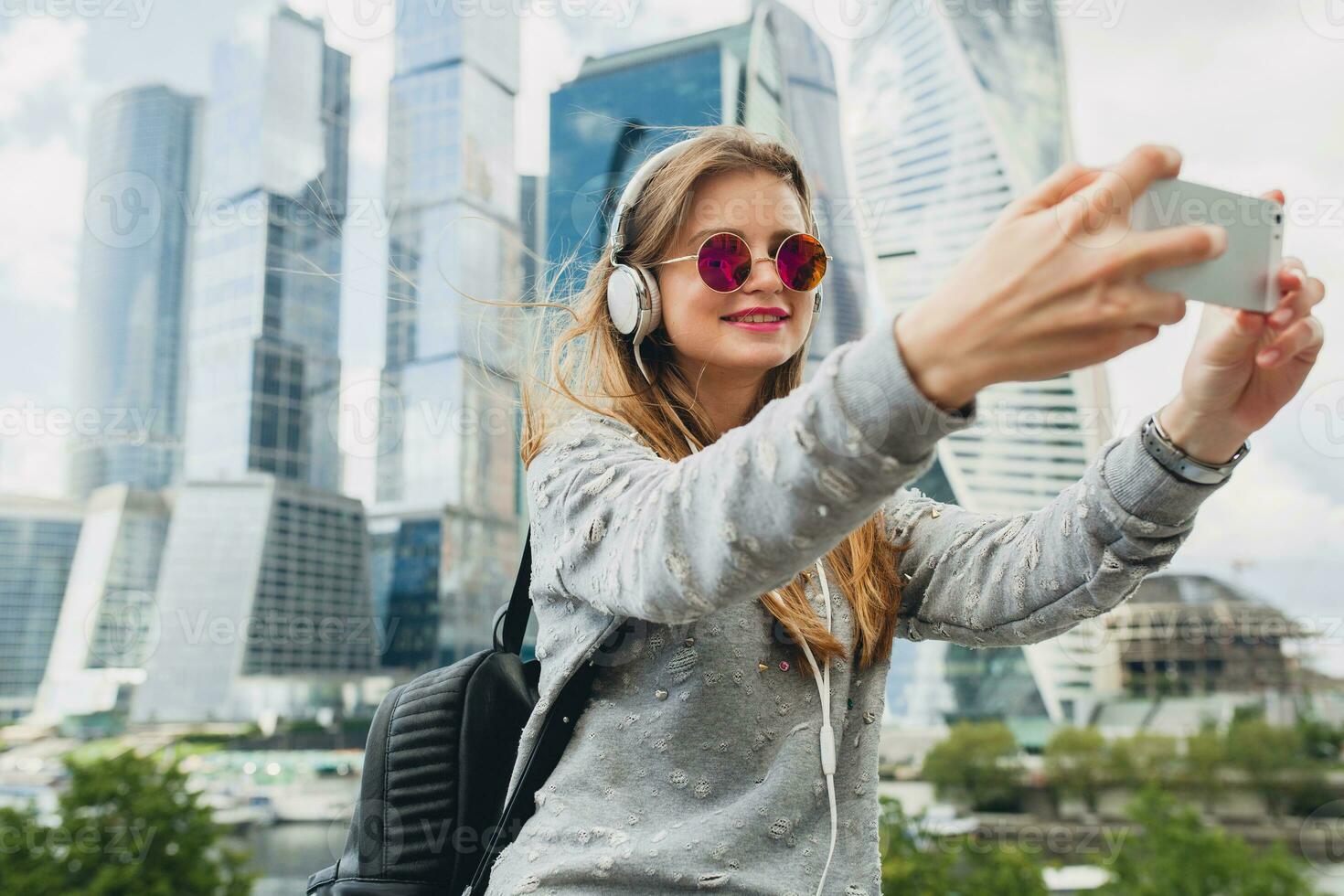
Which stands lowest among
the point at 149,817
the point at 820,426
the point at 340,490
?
the point at 149,817

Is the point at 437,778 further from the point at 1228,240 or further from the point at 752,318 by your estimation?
the point at 1228,240

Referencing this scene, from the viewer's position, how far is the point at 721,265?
869 millimetres

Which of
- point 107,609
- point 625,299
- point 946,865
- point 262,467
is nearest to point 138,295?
point 262,467

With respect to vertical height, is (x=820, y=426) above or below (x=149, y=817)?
above

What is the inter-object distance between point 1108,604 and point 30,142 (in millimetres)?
10335

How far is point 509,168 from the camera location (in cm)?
788

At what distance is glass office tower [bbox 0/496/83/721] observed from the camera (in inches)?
347

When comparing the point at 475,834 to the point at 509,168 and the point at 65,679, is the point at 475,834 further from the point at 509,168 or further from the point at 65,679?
the point at 65,679

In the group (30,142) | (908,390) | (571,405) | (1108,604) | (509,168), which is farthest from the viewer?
(30,142)

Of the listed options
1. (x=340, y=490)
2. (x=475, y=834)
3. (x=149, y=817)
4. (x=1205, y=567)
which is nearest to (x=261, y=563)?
(x=340, y=490)

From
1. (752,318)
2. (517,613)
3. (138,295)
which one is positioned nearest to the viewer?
(752,318)

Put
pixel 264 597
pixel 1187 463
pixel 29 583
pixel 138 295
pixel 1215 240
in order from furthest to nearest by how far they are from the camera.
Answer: pixel 138 295
pixel 264 597
pixel 29 583
pixel 1187 463
pixel 1215 240

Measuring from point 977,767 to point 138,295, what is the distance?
9018 millimetres

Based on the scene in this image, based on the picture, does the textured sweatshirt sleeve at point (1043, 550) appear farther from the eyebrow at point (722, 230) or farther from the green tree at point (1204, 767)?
the green tree at point (1204, 767)
